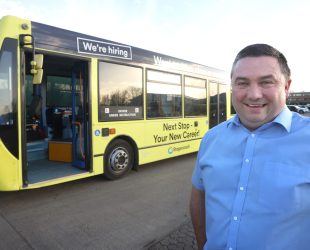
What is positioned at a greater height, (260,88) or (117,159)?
(260,88)

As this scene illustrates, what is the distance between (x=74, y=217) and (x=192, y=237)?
1794mm

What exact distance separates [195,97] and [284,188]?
657cm

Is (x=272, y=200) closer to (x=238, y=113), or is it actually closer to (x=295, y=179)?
(x=295, y=179)

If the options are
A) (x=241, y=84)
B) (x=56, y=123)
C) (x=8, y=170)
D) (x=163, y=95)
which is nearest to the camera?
(x=241, y=84)

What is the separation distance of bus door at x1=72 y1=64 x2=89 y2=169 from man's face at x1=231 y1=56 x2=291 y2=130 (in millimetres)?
4182

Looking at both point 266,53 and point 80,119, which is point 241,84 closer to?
point 266,53

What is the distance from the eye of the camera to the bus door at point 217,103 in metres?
8.59

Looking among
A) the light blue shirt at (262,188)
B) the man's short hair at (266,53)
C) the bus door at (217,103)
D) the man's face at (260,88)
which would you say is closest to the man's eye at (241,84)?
the man's face at (260,88)

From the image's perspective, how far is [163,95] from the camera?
6.65 meters

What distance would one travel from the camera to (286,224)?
129cm

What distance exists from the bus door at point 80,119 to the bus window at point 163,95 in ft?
5.06

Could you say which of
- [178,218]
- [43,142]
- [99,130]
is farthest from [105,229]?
[43,142]

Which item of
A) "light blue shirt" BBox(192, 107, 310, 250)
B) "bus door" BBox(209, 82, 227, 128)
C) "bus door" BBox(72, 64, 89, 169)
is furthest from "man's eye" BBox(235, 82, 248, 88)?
"bus door" BBox(209, 82, 227, 128)

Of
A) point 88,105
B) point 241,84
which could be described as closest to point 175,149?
point 88,105
